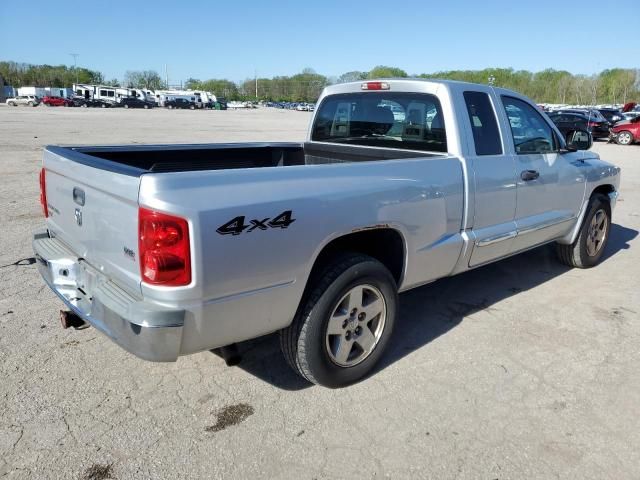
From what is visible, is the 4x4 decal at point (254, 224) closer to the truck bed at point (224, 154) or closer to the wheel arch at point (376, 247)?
the wheel arch at point (376, 247)

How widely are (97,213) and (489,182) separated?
8.80 ft

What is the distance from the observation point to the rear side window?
386cm

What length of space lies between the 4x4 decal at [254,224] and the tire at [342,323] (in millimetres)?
524

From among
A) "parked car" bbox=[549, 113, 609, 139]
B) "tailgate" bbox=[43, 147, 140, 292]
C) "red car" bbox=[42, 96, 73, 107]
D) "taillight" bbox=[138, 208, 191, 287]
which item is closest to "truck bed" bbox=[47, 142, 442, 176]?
"tailgate" bbox=[43, 147, 140, 292]

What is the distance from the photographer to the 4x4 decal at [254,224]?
7.70ft

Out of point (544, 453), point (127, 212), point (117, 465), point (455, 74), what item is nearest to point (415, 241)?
point (544, 453)

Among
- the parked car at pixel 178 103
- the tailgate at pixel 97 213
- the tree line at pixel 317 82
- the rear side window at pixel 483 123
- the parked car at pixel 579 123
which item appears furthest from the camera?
the tree line at pixel 317 82

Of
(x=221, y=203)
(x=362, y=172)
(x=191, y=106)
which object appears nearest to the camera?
(x=221, y=203)

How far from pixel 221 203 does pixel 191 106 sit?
78.1m

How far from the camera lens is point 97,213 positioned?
105 inches

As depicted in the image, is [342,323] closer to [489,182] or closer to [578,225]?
[489,182]

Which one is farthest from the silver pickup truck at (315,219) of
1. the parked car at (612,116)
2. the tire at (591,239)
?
the parked car at (612,116)

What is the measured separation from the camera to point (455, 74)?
14812 cm

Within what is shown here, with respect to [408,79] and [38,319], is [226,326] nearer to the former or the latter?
[38,319]
